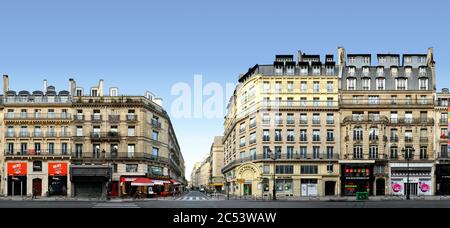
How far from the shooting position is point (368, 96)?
86000mm

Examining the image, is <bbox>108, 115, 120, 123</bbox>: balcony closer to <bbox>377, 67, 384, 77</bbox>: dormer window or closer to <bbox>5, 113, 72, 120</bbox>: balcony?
<bbox>5, 113, 72, 120</bbox>: balcony

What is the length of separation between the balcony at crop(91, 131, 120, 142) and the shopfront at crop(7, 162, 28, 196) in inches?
420


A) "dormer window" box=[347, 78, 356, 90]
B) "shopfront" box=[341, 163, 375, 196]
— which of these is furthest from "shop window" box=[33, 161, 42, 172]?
"dormer window" box=[347, 78, 356, 90]

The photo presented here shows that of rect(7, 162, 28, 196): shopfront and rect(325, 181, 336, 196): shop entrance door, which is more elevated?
rect(7, 162, 28, 196): shopfront

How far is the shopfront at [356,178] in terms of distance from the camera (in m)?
83.0

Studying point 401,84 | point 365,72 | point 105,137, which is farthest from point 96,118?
point 401,84

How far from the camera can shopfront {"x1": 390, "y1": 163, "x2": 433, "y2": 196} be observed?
271 feet

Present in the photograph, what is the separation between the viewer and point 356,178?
83125 mm

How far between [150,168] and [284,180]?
68.2 ft

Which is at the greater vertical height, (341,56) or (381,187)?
(341,56)

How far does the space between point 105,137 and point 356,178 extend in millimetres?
38305

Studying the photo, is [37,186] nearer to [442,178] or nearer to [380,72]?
[380,72]

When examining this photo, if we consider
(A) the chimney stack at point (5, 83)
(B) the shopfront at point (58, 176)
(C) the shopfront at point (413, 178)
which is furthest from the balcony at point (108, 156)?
(C) the shopfront at point (413, 178)
